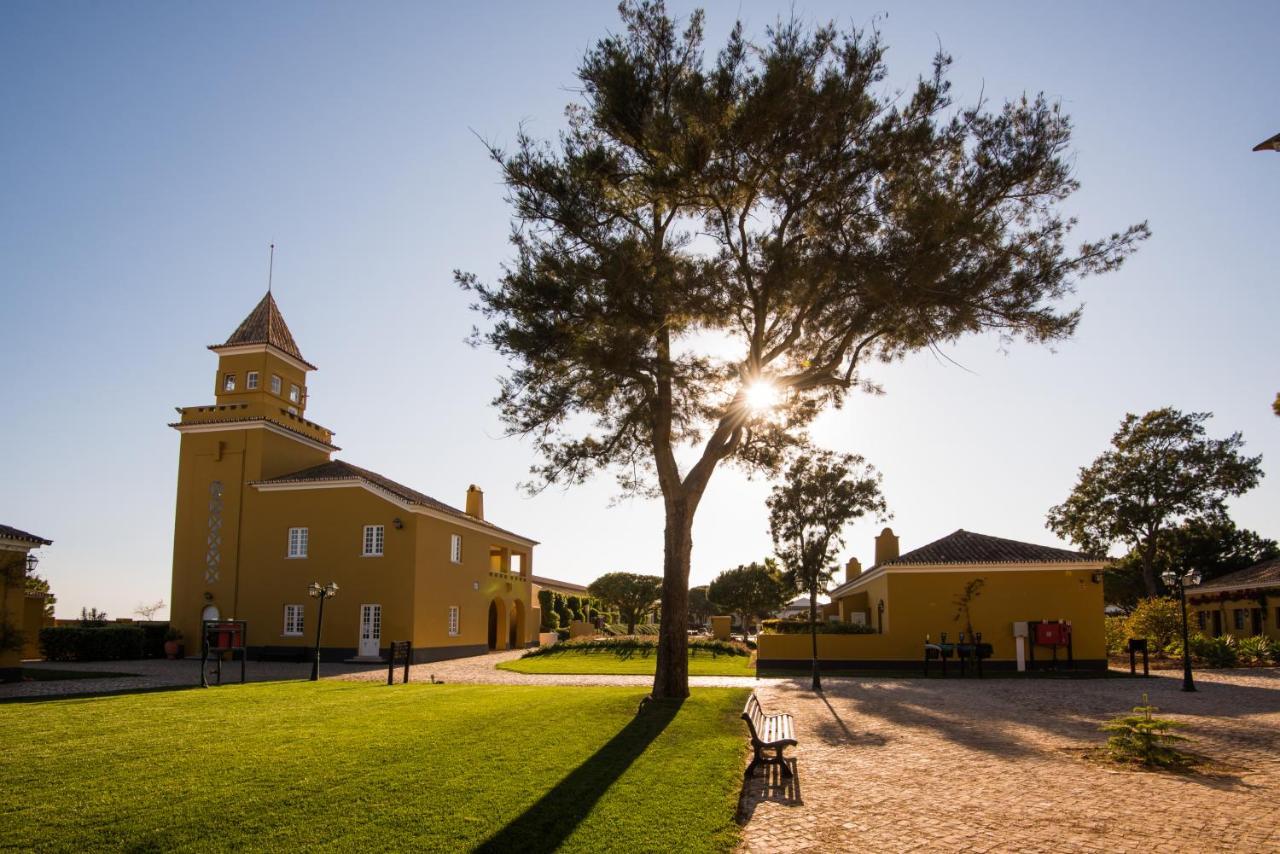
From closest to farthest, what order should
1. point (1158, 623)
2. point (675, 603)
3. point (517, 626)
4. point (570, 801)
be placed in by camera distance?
point (570, 801), point (675, 603), point (1158, 623), point (517, 626)

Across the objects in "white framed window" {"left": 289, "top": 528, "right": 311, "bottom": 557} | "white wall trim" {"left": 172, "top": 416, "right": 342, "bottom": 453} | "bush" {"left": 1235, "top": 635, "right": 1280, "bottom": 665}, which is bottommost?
"bush" {"left": 1235, "top": 635, "right": 1280, "bottom": 665}

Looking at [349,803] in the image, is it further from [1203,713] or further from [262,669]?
[262,669]

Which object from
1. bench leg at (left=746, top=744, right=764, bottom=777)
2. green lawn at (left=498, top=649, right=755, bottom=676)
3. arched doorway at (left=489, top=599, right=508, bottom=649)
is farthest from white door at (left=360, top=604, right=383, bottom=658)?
bench leg at (left=746, top=744, right=764, bottom=777)

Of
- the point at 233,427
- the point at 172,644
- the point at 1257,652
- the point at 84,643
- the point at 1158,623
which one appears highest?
the point at 233,427

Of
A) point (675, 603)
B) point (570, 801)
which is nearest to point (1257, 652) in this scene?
point (675, 603)

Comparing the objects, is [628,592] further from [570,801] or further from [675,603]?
[570,801]

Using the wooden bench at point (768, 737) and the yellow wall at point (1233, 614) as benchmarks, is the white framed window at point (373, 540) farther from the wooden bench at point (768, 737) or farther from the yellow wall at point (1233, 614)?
the yellow wall at point (1233, 614)

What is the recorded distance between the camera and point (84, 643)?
30781mm

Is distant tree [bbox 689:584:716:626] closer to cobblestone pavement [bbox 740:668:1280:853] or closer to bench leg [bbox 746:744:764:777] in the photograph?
cobblestone pavement [bbox 740:668:1280:853]

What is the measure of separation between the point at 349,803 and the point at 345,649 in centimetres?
2490

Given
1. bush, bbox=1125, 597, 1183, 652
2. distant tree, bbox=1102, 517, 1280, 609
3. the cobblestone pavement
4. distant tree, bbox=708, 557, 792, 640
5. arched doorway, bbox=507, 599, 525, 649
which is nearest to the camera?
the cobblestone pavement

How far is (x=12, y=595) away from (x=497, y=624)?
2233cm

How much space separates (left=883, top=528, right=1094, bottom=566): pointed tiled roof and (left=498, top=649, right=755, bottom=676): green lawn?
22.0 feet

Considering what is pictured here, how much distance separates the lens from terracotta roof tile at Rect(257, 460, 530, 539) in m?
31.8
